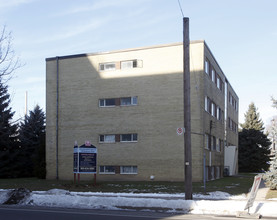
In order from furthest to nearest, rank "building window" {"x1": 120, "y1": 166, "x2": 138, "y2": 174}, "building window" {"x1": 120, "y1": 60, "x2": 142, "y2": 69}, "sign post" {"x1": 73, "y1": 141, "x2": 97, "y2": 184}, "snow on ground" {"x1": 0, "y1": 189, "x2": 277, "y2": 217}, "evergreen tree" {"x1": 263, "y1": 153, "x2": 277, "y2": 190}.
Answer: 1. "building window" {"x1": 120, "y1": 60, "x2": 142, "y2": 69}
2. "building window" {"x1": 120, "y1": 166, "x2": 138, "y2": 174}
3. "sign post" {"x1": 73, "y1": 141, "x2": 97, "y2": 184}
4. "evergreen tree" {"x1": 263, "y1": 153, "x2": 277, "y2": 190}
5. "snow on ground" {"x1": 0, "y1": 189, "x2": 277, "y2": 217}

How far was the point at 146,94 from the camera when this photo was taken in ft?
101

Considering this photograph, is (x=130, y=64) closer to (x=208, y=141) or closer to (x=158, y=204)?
(x=208, y=141)

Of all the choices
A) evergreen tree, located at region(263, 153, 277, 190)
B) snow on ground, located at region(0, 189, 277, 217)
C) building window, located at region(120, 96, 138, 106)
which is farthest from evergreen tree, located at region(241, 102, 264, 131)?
snow on ground, located at region(0, 189, 277, 217)

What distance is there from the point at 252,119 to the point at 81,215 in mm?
62310

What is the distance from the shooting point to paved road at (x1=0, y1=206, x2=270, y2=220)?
37.4ft

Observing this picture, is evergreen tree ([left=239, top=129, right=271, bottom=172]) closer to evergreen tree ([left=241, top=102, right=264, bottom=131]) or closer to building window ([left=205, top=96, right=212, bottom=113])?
evergreen tree ([left=241, top=102, right=264, bottom=131])

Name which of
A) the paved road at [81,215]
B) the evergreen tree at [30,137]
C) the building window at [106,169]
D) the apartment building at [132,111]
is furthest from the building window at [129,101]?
the paved road at [81,215]

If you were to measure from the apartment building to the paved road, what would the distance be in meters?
16.3

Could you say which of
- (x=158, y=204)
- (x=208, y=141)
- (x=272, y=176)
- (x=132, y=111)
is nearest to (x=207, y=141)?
(x=208, y=141)

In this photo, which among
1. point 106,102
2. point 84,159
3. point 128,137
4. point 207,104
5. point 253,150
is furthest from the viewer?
point 253,150

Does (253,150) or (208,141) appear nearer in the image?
(208,141)

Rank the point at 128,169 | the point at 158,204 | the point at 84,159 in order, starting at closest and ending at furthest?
the point at 158,204
the point at 84,159
the point at 128,169

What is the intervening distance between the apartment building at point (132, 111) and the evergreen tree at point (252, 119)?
36.3 metres

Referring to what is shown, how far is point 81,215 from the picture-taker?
39.7 feet
